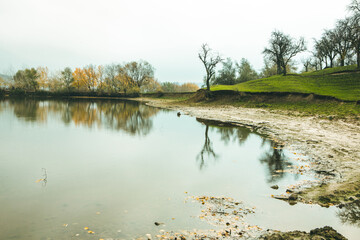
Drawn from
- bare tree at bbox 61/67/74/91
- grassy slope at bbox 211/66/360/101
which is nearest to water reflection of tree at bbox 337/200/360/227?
grassy slope at bbox 211/66/360/101

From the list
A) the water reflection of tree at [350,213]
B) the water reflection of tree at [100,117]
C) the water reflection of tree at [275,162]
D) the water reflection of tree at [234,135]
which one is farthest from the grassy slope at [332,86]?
the water reflection of tree at [350,213]

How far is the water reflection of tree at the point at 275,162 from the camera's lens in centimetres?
966

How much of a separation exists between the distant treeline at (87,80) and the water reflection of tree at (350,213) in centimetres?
9461

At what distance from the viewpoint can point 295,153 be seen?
40.8 ft

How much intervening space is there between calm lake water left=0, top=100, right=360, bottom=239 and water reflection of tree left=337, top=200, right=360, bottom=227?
25 millimetres

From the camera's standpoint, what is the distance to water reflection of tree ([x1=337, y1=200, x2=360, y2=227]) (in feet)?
19.9

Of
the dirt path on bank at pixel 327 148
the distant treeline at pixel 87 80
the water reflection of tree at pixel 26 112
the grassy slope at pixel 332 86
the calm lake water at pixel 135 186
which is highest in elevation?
the distant treeline at pixel 87 80

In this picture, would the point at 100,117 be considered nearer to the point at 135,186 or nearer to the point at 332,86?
the point at 135,186

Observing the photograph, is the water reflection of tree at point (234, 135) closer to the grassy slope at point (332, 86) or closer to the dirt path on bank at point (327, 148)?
the dirt path on bank at point (327, 148)

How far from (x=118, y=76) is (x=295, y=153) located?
98907mm

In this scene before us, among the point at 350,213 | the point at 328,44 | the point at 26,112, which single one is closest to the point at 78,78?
the point at 26,112

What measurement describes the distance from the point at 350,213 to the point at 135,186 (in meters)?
7.10

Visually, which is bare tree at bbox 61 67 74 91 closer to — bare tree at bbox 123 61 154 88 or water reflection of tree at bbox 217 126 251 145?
bare tree at bbox 123 61 154 88

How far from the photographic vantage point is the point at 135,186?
859cm
